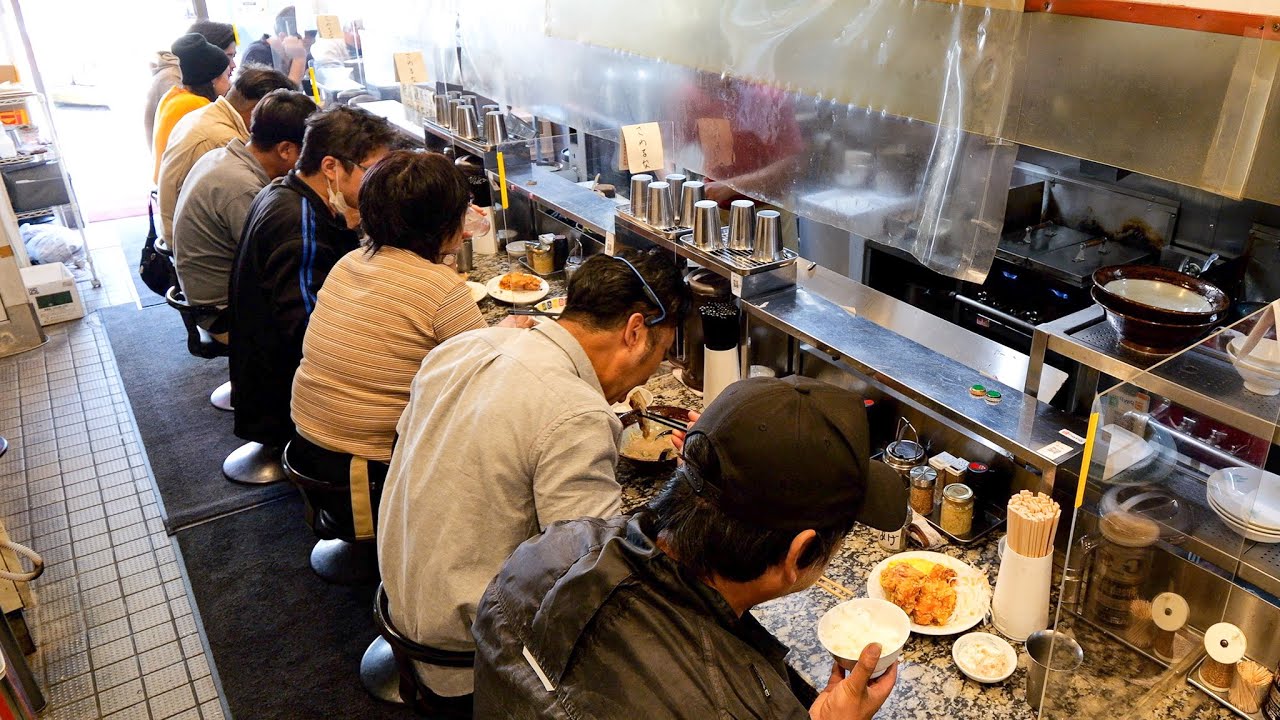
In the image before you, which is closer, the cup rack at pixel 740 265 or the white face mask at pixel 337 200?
the cup rack at pixel 740 265

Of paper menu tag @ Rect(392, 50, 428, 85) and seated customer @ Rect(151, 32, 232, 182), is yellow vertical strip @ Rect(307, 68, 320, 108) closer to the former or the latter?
seated customer @ Rect(151, 32, 232, 182)

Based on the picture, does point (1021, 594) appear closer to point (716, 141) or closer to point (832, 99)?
point (832, 99)

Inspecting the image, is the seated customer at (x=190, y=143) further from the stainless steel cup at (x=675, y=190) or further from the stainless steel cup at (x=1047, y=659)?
the stainless steel cup at (x=1047, y=659)

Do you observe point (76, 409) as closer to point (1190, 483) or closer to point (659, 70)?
point (659, 70)

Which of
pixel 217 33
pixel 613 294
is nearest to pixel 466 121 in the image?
pixel 217 33

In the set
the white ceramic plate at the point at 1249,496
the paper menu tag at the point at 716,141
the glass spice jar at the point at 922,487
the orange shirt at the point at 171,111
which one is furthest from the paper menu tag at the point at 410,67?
the white ceramic plate at the point at 1249,496

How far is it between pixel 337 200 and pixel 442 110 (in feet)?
4.98

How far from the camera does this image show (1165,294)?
5.85ft

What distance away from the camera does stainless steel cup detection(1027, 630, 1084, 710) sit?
4.90 ft

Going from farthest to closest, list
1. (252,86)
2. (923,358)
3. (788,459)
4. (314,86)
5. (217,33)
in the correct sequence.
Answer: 1. (314,86)
2. (217,33)
3. (252,86)
4. (923,358)
5. (788,459)

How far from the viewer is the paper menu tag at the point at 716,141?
2715 mm

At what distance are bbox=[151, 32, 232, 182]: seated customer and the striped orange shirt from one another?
8.98ft

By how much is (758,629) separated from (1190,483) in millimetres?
744

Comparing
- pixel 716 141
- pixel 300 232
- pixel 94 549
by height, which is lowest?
pixel 94 549
